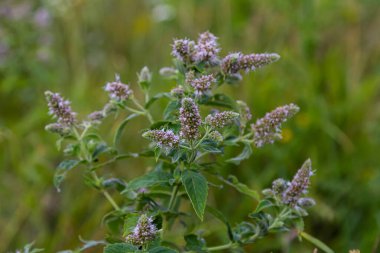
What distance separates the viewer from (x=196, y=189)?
1285 mm

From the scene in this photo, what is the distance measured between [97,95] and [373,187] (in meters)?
1.86

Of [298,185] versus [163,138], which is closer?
[163,138]

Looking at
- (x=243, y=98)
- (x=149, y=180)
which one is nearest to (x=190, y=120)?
(x=149, y=180)

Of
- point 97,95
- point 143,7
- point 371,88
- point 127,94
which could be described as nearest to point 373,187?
point 371,88

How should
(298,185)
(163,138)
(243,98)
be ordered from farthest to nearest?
(243,98) < (298,185) < (163,138)

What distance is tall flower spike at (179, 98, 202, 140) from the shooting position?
1.25 metres

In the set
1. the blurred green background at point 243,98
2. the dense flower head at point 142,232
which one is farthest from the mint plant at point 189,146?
the blurred green background at point 243,98

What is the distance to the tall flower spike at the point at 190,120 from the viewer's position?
4.09 feet

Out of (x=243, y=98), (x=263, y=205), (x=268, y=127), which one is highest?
(x=243, y=98)

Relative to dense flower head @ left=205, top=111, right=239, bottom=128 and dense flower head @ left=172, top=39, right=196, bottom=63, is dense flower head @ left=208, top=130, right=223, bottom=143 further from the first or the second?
dense flower head @ left=172, top=39, right=196, bottom=63

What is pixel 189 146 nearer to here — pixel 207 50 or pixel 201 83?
pixel 201 83

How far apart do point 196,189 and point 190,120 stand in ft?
0.49

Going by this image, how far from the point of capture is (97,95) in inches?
149

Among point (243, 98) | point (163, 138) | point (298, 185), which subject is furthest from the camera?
point (243, 98)
